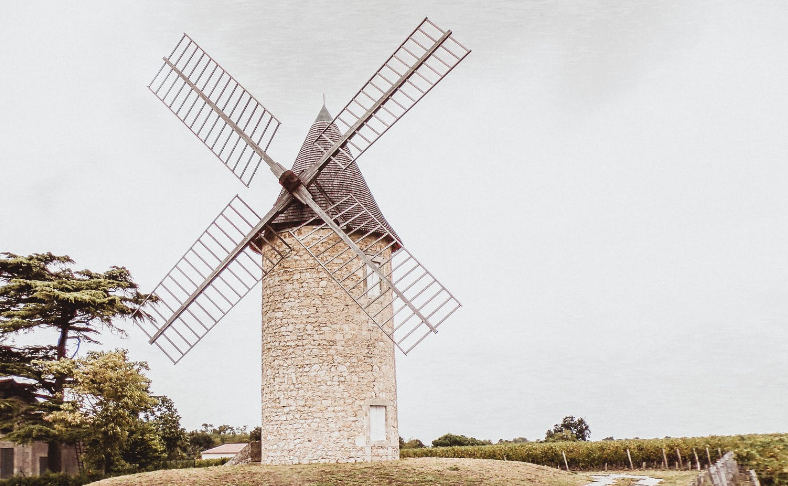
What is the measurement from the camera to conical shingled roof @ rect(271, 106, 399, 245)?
55.2 ft

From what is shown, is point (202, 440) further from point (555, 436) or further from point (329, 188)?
point (329, 188)

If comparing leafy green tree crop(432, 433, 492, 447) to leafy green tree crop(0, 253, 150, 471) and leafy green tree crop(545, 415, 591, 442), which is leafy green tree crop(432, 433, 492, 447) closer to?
leafy green tree crop(545, 415, 591, 442)

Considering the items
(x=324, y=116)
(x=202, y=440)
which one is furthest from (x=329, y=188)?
(x=202, y=440)

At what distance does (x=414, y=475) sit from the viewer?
1399 cm

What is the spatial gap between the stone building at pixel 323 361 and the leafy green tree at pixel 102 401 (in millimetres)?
7540

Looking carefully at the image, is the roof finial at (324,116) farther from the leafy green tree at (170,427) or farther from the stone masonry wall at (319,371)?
the leafy green tree at (170,427)

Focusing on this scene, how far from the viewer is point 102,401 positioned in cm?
2166

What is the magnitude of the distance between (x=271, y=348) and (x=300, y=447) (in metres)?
2.60

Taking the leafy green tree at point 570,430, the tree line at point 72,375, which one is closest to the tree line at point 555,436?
the leafy green tree at point 570,430

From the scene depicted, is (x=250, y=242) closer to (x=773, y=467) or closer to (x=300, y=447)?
(x=300, y=447)

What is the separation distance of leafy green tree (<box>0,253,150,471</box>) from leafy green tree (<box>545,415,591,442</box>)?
27.2 metres

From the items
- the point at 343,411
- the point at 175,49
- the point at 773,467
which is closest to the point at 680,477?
the point at 773,467

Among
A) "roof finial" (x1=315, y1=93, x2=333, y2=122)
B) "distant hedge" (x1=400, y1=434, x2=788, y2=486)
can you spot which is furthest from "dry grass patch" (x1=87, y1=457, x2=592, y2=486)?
"roof finial" (x1=315, y1=93, x2=333, y2=122)

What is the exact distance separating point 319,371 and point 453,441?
2657cm
